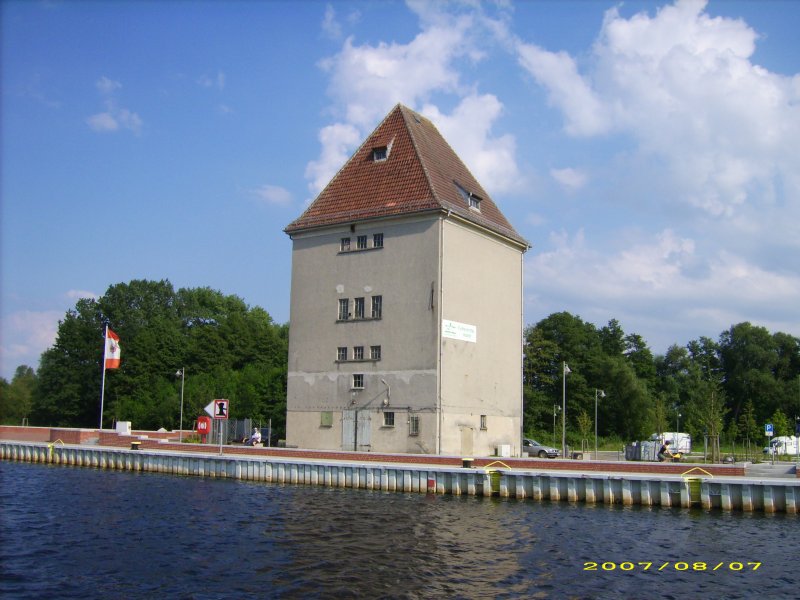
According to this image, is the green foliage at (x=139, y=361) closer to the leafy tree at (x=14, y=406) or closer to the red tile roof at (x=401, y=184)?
the leafy tree at (x=14, y=406)

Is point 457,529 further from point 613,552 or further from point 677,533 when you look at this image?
point 677,533

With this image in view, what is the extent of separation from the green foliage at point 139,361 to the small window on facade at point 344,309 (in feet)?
121

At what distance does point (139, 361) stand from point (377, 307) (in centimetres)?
5772

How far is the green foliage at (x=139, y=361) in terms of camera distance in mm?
90812

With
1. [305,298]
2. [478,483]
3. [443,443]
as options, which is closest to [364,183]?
[305,298]

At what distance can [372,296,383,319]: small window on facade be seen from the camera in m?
48.9

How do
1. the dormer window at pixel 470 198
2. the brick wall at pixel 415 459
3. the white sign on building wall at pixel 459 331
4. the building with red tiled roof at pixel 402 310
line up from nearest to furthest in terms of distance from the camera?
the brick wall at pixel 415 459 < the building with red tiled roof at pixel 402 310 < the white sign on building wall at pixel 459 331 < the dormer window at pixel 470 198

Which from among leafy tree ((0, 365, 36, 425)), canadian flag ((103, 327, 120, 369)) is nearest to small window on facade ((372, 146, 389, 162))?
canadian flag ((103, 327, 120, 369))

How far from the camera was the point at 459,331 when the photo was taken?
4838cm

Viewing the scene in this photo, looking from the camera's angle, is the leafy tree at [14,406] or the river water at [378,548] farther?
the leafy tree at [14,406]

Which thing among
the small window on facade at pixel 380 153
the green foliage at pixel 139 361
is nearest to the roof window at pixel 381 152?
the small window on facade at pixel 380 153

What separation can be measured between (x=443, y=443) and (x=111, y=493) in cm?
1829

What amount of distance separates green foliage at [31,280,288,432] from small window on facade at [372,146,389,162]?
38.6 meters

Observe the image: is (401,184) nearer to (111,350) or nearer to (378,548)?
(378,548)
